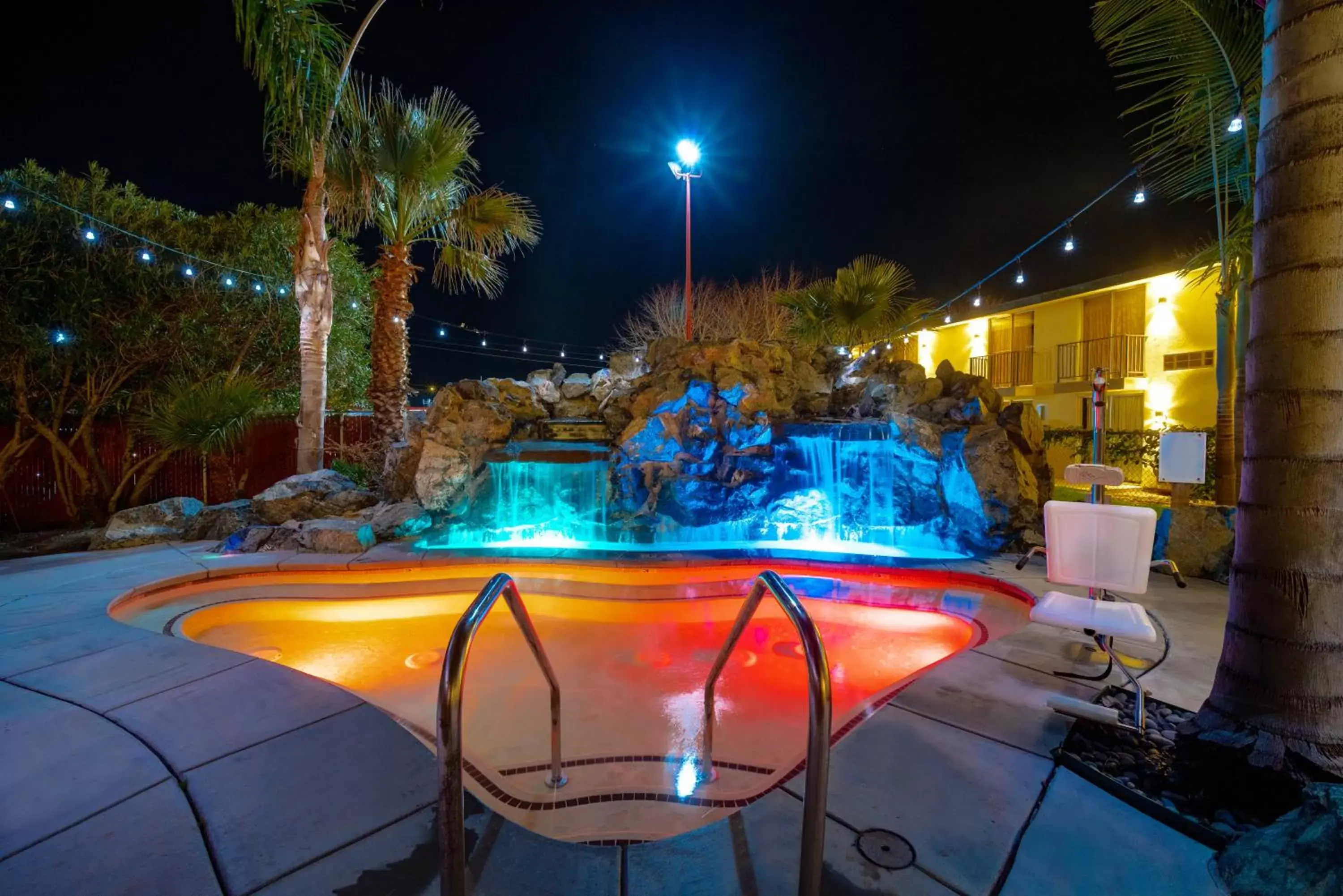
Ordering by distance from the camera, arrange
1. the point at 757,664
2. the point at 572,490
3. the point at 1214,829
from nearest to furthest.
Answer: the point at 1214,829 < the point at 757,664 < the point at 572,490

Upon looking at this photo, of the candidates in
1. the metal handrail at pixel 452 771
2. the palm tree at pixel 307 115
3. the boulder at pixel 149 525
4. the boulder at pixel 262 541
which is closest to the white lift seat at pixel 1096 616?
the metal handrail at pixel 452 771

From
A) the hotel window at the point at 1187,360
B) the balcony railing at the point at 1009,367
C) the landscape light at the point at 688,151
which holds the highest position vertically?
the landscape light at the point at 688,151

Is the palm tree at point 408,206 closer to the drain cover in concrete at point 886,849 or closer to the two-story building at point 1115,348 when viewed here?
the drain cover in concrete at point 886,849

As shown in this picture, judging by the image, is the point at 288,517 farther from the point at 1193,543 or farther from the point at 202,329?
the point at 1193,543

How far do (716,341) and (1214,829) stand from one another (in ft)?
30.7

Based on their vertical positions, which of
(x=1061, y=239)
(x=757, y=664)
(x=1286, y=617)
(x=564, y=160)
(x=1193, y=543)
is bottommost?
(x=757, y=664)

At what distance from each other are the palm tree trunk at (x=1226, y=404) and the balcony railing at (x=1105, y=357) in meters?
8.25

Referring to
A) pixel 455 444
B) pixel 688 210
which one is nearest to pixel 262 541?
pixel 455 444

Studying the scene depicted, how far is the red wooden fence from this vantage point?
10438 mm

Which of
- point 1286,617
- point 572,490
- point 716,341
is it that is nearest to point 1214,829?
point 1286,617

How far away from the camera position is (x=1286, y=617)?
2.24 meters

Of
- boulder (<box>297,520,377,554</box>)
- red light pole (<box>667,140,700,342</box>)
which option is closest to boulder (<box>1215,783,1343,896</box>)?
boulder (<box>297,520,377,554</box>)

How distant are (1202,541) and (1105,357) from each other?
470 inches

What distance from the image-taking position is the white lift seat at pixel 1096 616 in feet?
10.2
